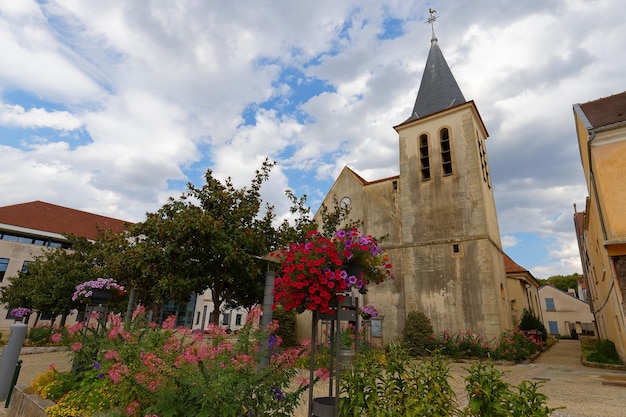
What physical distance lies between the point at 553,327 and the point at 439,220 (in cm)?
3601

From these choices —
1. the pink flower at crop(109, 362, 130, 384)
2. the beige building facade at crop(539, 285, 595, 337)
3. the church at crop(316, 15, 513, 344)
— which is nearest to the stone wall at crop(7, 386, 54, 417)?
the pink flower at crop(109, 362, 130, 384)

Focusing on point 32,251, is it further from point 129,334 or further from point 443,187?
point 443,187

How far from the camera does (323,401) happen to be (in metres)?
3.81

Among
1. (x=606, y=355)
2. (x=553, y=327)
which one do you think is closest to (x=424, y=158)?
(x=606, y=355)

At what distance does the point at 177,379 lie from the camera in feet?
11.8

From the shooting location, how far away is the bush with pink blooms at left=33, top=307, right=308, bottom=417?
340 centimetres

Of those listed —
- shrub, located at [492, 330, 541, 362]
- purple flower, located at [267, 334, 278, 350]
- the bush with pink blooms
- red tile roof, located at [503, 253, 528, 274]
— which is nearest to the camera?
the bush with pink blooms

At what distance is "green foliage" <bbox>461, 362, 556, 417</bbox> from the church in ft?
38.0

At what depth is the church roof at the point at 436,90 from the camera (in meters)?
18.9

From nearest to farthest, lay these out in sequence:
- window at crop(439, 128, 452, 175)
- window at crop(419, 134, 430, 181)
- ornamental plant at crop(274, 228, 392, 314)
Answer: ornamental plant at crop(274, 228, 392, 314)
window at crop(439, 128, 452, 175)
window at crop(419, 134, 430, 181)

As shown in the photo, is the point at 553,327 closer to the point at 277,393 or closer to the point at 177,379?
the point at 277,393

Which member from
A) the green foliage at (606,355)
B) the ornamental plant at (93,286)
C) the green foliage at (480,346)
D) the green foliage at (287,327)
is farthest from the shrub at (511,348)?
the ornamental plant at (93,286)

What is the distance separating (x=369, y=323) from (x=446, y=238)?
582 cm

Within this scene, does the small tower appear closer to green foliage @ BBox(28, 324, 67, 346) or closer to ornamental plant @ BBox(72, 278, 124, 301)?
ornamental plant @ BBox(72, 278, 124, 301)
